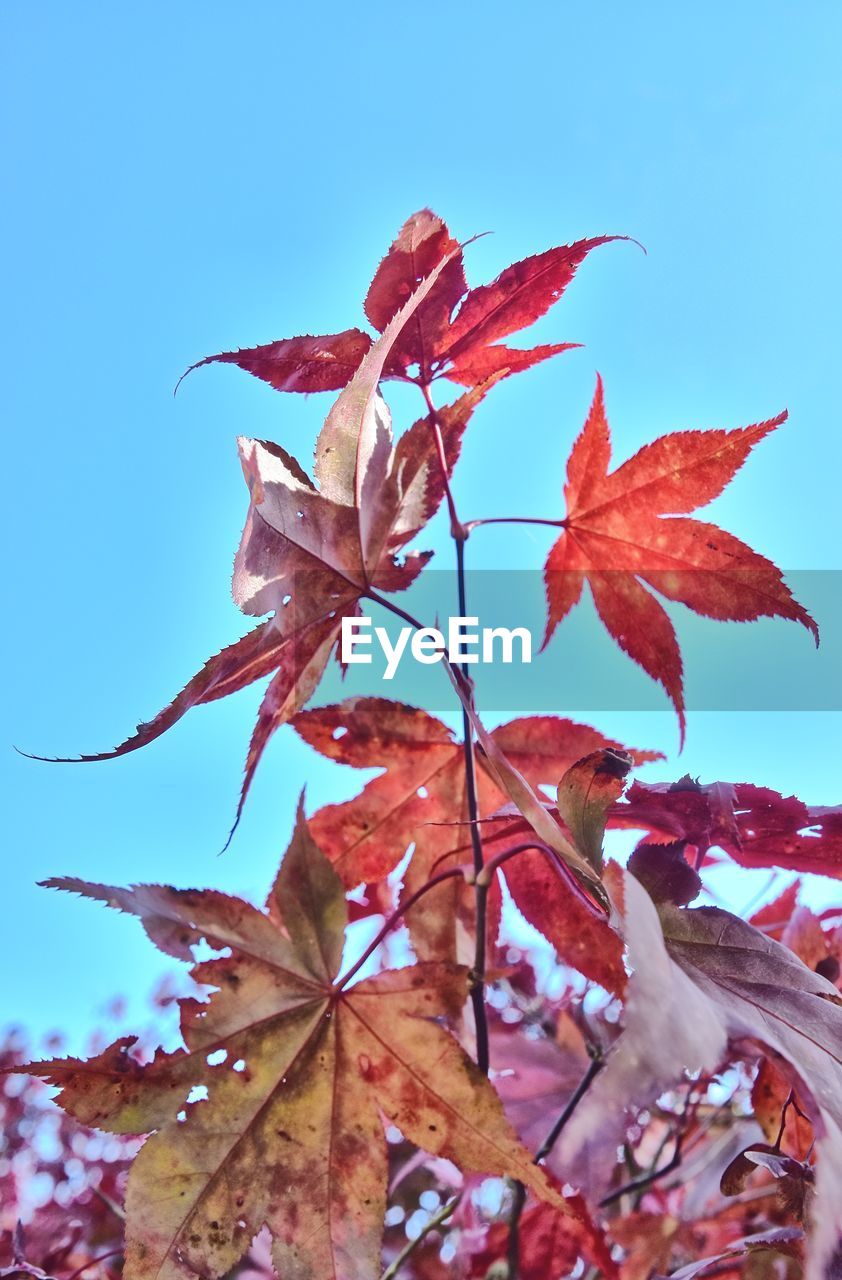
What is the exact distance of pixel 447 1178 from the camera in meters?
1.66

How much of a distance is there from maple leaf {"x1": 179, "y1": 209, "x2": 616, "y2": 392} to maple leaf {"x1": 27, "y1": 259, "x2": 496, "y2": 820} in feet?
0.45

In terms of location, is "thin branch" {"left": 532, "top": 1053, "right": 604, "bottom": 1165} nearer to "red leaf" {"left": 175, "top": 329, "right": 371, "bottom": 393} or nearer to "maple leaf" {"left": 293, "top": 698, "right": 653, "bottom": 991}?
"maple leaf" {"left": 293, "top": 698, "right": 653, "bottom": 991}

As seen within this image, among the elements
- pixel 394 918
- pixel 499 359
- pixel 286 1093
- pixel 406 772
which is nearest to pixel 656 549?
pixel 499 359

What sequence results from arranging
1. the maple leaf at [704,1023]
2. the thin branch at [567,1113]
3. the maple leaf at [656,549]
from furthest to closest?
1. the maple leaf at [656,549]
2. the thin branch at [567,1113]
3. the maple leaf at [704,1023]

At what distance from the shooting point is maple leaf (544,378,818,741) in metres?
1.00

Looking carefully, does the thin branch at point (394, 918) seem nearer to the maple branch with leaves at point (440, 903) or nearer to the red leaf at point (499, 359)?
the maple branch with leaves at point (440, 903)

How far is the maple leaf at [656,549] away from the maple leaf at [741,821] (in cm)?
16

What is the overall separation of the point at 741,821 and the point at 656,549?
37cm

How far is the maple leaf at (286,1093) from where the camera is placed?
680 millimetres

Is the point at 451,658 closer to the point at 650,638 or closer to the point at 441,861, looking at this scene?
the point at 441,861

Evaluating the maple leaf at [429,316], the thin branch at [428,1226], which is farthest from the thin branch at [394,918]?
the maple leaf at [429,316]

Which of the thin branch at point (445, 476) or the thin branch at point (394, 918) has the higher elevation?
the thin branch at point (445, 476)

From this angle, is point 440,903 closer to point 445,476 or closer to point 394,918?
point 394,918

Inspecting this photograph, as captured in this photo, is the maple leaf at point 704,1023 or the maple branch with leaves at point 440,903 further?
the maple branch with leaves at point 440,903
